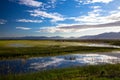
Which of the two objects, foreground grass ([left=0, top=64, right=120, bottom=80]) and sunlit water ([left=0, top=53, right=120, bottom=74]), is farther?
sunlit water ([left=0, top=53, right=120, bottom=74])

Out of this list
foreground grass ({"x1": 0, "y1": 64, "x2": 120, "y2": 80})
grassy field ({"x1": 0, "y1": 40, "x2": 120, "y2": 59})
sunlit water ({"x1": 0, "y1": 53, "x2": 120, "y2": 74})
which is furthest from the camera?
grassy field ({"x1": 0, "y1": 40, "x2": 120, "y2": 59})

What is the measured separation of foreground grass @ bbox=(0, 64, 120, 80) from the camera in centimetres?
2475

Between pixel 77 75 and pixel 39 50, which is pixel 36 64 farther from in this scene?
pixel 39 50

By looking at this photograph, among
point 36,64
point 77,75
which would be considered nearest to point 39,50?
point 36,64

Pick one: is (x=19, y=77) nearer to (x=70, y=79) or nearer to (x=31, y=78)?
(x=31, y=78)

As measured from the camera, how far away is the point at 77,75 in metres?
26.7

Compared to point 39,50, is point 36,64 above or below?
below

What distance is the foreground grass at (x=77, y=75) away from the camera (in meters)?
24.8

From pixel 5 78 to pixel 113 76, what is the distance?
14186mm

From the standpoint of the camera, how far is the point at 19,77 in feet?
81.3

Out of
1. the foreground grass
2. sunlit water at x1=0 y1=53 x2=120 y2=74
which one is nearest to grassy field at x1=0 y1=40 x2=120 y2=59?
sunlit water at x1=0 y1=53 x2=120 y2=74

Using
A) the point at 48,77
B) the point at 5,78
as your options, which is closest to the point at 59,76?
the point at 48,77

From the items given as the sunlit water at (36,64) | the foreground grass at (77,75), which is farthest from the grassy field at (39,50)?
the foreground grass at (77,75)

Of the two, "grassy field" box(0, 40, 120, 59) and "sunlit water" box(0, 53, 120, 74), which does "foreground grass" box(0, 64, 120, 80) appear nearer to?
"sunlit water" box(0, 53, 120, 74)
